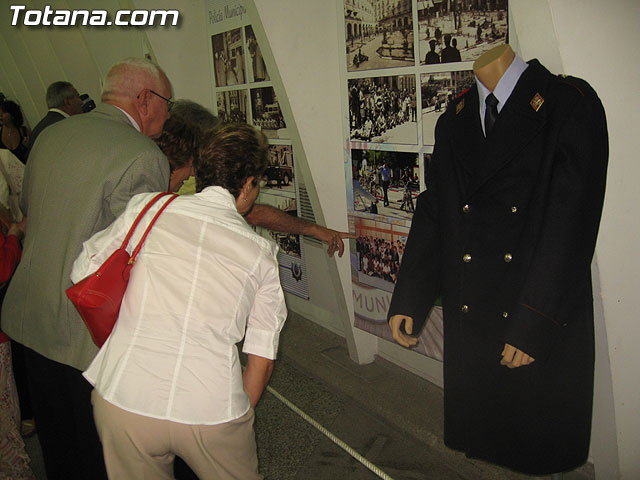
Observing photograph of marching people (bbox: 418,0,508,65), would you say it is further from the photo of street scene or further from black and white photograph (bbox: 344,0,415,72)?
the photo of street scene

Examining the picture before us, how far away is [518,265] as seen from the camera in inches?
66.4

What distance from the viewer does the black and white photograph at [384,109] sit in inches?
102

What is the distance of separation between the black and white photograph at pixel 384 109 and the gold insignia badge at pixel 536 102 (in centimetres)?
96

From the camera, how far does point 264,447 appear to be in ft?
9.49

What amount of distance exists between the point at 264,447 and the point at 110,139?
172cm

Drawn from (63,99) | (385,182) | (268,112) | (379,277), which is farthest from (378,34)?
(63,99)

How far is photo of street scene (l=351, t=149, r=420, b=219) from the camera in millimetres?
2684

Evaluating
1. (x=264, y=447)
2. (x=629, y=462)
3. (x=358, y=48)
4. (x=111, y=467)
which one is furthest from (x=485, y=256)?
(x=264, y=447)

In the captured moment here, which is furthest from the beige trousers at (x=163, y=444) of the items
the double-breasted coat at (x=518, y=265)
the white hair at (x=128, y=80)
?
the white hair at (x=128, y=80)

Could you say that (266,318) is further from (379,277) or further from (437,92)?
(379,277)

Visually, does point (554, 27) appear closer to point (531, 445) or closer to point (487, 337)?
point (487, 337)

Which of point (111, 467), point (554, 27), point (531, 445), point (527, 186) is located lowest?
point (531, 445)

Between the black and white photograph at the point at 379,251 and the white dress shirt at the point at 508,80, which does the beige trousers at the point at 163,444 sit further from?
the black and white photograph at the point at 379,251

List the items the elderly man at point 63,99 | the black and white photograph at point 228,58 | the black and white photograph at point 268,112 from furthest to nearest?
the elderly man at point 63,99
the black and white photograph at point 228,58
the black and white photograph at point 268,112
